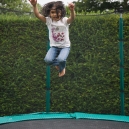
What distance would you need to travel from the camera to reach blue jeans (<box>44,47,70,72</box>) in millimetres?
3566

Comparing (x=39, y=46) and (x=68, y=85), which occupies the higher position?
(x=39, y=46)

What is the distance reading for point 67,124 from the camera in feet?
14.0

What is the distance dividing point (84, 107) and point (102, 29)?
4.28ft

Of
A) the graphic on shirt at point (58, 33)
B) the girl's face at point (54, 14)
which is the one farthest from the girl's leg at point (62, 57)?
the girl's face at point (54, 14)

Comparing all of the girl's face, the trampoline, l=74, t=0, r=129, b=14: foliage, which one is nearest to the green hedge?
the trampoline

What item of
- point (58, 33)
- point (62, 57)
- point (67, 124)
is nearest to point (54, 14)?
point (58, 33)

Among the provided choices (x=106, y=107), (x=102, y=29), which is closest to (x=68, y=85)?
(x=106, y=107)

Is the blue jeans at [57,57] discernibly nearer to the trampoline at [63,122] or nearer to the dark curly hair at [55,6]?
the dark curly hair at [55,6]

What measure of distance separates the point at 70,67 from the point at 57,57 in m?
1.50

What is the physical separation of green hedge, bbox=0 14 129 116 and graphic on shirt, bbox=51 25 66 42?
1438mm

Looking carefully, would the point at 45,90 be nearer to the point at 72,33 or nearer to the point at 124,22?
the point at 72,33

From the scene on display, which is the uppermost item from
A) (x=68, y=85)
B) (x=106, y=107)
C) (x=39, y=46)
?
(x=39, y=46)

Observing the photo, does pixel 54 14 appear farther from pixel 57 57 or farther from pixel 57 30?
pixel 57 57

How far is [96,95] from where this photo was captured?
520cm
